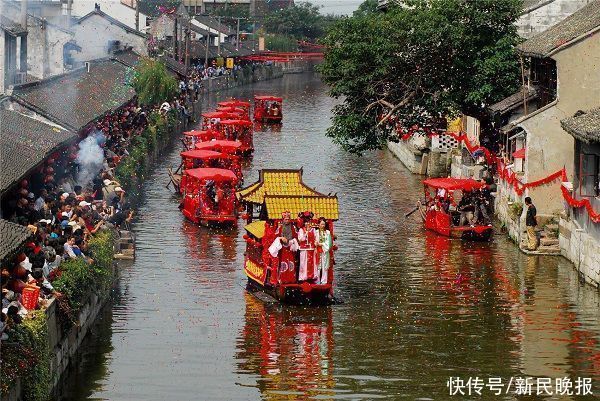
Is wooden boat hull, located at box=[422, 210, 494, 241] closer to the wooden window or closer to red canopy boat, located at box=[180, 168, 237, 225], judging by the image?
the wooden window

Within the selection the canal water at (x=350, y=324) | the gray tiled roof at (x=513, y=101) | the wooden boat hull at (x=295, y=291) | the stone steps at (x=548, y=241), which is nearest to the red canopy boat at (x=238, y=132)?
the canal water at (x=350, y=324)

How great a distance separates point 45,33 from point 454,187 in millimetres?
29686

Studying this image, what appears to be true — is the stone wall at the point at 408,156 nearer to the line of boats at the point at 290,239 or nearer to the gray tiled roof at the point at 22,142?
the line of boats at the point at 290,239

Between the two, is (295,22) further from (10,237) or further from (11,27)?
(10,237)

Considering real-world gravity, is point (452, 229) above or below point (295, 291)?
above

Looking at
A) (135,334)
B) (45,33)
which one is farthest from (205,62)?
(135,334)

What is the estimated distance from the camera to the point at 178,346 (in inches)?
1297

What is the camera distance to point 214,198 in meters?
50.9

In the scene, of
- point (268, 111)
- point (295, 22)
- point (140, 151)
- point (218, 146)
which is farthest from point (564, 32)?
point (295, 22)

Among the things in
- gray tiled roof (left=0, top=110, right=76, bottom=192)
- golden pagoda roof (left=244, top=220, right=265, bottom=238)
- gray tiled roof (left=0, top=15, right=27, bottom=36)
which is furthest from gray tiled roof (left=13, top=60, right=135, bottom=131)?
golden pagoda roof (left=244, top=220, right=265, bottom=238)

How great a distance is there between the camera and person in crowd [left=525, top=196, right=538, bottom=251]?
4447cm

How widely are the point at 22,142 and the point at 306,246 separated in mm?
8567

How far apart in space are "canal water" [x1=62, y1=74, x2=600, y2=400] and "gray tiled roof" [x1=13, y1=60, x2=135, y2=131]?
4937 millimetres

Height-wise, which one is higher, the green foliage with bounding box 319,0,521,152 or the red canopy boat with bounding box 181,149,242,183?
the green foliage with bounding box 319,0,521,152
